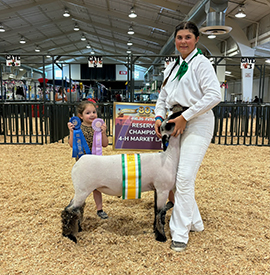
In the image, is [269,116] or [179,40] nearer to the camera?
[179,40]

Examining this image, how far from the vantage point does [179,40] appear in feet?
6.09

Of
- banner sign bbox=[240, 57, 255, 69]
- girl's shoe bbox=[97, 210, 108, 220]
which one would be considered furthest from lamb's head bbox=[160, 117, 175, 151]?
banner sign bbox=[240, 57, 255, 69]

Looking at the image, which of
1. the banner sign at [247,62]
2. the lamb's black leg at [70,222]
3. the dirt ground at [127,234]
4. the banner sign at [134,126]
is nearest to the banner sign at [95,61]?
the banner sign at [134,126]

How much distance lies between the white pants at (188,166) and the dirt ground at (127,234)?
19cm

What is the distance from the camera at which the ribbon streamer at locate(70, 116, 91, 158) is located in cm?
201

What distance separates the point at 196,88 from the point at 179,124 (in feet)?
0.96

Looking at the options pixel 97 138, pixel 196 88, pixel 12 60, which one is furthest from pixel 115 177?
pixel 12 60

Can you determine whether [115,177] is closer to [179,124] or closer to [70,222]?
[70,222]

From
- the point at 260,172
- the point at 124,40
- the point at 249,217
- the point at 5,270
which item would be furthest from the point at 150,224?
the point at 124,40

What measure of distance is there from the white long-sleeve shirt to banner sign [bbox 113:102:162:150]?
9.21ft

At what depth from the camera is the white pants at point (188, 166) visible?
1.85m

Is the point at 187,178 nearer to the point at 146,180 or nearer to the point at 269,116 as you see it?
the point at 146,180

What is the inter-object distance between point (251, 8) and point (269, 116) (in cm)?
630

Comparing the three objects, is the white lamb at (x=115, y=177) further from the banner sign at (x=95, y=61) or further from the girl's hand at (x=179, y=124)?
the banner sign at (x=95, y=61)
